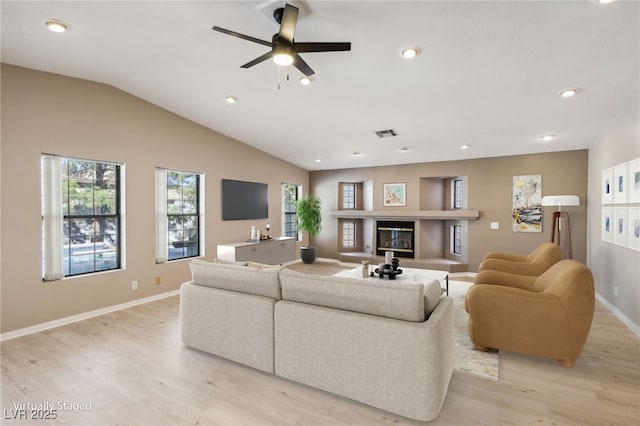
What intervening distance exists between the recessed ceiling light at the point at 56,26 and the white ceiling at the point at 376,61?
49mm

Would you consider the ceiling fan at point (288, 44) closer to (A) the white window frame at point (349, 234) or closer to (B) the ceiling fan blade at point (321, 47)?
(B) the ceiling fan blade at point (321, 47)

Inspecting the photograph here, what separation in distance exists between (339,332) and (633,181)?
379 centimetres

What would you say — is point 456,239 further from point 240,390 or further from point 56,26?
point 56,26

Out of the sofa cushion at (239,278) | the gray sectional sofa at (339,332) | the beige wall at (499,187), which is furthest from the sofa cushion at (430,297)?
the beige wall at (499,187)

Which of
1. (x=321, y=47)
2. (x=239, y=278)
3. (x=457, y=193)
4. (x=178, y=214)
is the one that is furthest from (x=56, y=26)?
(x=457, y=193)

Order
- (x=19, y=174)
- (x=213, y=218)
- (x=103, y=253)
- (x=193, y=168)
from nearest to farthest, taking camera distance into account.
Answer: (x=19, y=174) → (x=103, y=253) → (x=193, y=168) → (x=213, y=218)

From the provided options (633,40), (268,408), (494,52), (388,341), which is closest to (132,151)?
(268,408)

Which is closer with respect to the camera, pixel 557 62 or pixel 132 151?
pixel 557 62

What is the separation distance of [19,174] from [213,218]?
9.12 feet

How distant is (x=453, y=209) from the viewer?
23.9 ft

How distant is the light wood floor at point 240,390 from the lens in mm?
2053

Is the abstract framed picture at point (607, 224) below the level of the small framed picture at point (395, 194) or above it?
below

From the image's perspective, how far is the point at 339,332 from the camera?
2184 mm

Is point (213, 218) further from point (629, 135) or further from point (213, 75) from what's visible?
point (629, 135)
